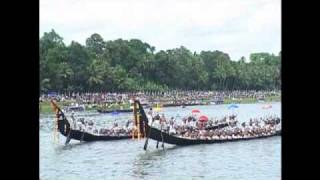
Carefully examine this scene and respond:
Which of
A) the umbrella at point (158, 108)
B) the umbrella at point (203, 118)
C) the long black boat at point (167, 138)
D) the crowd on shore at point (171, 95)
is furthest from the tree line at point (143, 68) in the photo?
the long black boat at point (167, 138)

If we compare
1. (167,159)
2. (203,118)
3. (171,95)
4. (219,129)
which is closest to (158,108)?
(203,118)

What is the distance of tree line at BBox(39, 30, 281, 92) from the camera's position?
9.38ft

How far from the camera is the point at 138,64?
2945mm

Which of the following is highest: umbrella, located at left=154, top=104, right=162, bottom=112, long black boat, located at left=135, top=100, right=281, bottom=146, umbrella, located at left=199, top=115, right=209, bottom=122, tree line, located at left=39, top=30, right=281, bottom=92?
tree line, located at left=39, top=30, right=281, bottom=92

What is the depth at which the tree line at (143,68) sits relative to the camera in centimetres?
286

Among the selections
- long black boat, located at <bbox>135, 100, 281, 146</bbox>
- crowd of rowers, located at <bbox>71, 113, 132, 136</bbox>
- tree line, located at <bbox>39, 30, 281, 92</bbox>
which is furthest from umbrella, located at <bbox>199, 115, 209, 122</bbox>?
tree line, located at <bbox>39, 30, 281, 92</bbox>

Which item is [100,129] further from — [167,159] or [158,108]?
[158,108]

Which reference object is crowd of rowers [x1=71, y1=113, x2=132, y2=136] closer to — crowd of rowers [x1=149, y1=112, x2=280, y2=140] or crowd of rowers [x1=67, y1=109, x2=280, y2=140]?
crowd of rowers [x1=67, y1=109, x2=280, y2=140]

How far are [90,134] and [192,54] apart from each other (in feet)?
6.42
